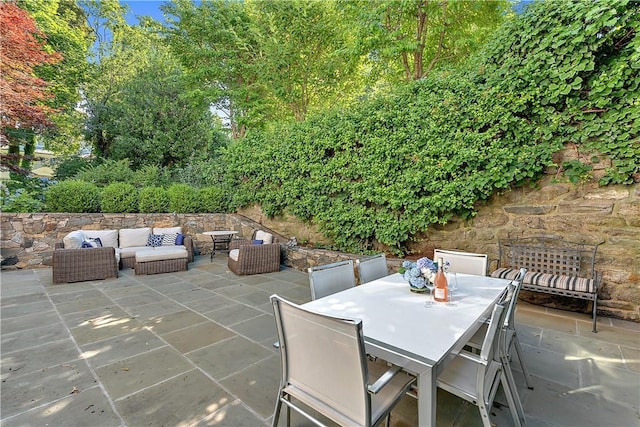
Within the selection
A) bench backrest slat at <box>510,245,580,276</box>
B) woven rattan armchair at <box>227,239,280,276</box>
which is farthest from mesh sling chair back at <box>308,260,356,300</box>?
woven rattan armchair at <box>227,239,280,276</box>

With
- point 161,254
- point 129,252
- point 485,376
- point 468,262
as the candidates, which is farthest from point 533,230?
point 129,252

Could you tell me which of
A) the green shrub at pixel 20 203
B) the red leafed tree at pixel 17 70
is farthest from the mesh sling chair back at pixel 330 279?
the red leafed tree at pixel 17 70

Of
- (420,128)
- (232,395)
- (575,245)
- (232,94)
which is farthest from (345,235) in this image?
(232,94)

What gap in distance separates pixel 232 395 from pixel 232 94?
8.89m

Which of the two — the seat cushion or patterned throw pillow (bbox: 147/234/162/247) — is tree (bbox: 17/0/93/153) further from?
the seat cushion

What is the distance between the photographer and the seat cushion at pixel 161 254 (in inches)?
192

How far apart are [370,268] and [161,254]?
4.08 m

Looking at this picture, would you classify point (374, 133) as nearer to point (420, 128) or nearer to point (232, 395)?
point (420, 128)

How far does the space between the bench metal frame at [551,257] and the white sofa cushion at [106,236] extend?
6.69 metres

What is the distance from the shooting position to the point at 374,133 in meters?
4.60

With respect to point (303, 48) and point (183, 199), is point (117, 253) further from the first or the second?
point (303, 48)

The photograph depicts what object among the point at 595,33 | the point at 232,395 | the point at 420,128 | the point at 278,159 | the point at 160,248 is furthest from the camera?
the point at 278,159

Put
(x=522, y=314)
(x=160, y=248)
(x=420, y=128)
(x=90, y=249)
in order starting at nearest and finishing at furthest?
1. (x=522, y=314)
2. (x=420, y=128)
3. (x=90, y=249)
4. (x=160, y=248)

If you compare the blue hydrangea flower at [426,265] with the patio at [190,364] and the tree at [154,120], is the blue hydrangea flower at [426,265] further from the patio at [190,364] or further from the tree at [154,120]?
the tree at [154,120]
